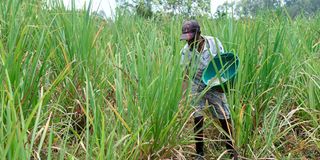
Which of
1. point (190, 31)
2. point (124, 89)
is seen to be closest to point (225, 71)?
point (190, 31)

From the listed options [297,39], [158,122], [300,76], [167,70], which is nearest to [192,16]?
[297,39]

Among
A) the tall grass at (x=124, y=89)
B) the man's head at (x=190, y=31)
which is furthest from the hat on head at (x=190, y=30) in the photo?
the tall grass at (x=124, y=89)

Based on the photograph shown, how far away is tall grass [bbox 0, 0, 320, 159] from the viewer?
168 centimetres

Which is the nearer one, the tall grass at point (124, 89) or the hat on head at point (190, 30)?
the tall grass at point (124, 89)

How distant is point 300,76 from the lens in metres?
2.96

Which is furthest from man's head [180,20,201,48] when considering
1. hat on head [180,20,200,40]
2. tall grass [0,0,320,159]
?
tall grass [0,0,320,159]

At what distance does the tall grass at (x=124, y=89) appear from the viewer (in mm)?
1683

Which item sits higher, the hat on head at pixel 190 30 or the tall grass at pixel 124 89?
the hat on head at pixel 190 30

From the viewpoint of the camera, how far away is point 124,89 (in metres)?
2.04

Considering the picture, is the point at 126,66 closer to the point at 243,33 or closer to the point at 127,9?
the point at 243,33

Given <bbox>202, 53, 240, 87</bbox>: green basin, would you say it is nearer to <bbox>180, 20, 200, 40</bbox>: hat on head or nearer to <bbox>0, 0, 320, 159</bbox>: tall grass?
<bbox>0, 0, 320, 159</bbox>: tall grass

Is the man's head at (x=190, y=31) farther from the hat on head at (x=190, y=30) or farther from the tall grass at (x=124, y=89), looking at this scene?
the tall grass at (x=124, y=89)

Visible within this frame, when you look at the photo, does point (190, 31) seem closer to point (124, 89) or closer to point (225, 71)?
point (225, 71)

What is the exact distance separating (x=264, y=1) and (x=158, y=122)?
237 centimetres
